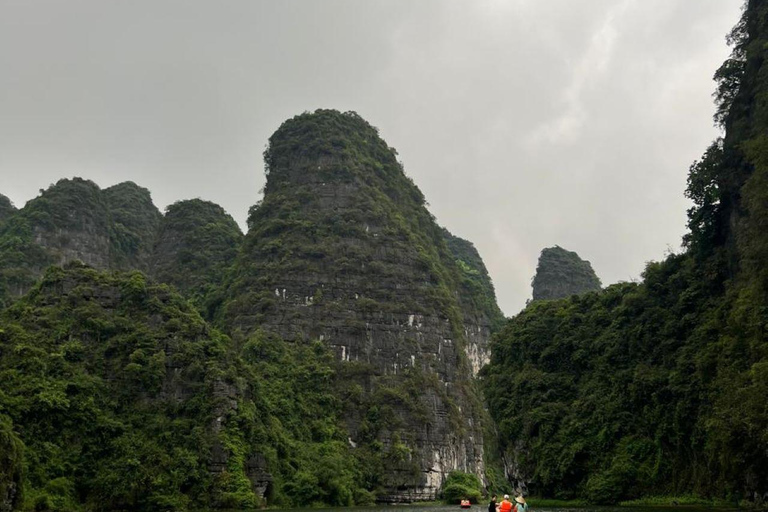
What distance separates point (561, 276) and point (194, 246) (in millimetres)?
65877

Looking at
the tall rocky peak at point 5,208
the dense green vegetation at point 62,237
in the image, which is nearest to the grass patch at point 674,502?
the dense green vegetation at point 62,237

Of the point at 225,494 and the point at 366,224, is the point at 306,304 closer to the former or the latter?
the point at 366,224

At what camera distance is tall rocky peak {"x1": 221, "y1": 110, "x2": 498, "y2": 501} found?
77375 mm

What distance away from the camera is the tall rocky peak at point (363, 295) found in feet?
254

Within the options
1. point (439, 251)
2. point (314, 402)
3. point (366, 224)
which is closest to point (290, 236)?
point (366, 224)

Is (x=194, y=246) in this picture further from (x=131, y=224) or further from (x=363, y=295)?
(x=363, y=295)

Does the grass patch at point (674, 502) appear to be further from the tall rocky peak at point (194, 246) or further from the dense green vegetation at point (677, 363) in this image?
the tall rocky peak at point (194, 246)

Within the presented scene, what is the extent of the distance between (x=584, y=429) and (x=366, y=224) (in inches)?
1716

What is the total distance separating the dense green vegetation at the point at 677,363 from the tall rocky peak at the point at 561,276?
76.3m

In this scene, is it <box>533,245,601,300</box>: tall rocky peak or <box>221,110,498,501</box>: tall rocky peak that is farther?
<box>533,245,601,300</box>: tall rocky peak

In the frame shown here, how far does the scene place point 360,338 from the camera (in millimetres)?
81562

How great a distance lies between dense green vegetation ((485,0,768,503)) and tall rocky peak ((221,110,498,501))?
16308mm

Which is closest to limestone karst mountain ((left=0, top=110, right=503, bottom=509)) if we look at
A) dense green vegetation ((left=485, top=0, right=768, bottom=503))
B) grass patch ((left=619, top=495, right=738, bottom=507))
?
dense green vegetation ((left=485, top=0, right=768, bottom=503))

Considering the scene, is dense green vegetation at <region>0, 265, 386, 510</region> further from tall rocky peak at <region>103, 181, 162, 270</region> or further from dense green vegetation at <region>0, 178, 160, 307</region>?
tall rocky peak at <region>103, 181, 162, 270</region>
